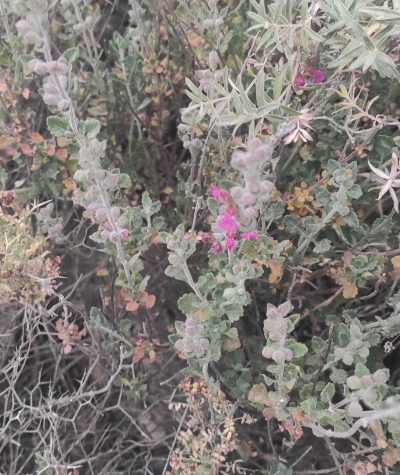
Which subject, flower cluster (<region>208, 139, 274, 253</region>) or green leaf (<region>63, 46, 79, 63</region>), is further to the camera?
green leaf (<region>63, 46, 79, 63</region>)

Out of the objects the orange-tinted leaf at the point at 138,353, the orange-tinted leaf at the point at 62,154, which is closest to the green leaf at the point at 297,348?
the orange-tinted leaf at the point at 138,353

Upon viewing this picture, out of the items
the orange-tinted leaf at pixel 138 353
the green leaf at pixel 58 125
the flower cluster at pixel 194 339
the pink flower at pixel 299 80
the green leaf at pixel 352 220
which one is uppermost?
the pink flower at pixel 299 80

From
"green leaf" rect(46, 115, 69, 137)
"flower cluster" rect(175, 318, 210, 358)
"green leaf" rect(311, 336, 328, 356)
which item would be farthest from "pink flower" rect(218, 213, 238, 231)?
"green leaf" rect(311, 336, 328, 356)

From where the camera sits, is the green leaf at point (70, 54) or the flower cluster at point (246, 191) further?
the green leaf at point (70, 54)

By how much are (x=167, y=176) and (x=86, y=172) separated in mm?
754

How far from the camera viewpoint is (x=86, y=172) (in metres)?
0.91

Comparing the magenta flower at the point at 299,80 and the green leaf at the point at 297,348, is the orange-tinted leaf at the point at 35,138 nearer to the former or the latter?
the magenta flower at the point at 299,80

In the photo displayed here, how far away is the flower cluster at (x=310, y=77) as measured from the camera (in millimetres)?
1096

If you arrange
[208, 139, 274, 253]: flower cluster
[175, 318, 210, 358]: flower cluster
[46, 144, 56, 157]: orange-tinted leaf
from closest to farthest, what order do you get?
[208, 139, 274, 253]: flower cluster, [175, 318, 210, 358]: flower cluster, [46, 144, 56, 157]: orange-tinted leaf


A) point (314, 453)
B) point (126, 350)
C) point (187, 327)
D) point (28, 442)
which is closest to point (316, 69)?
point (187, 327)

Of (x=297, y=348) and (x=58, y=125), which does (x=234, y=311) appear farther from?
(x=58, y=125)

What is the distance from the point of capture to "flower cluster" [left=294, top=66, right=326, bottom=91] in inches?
43.1

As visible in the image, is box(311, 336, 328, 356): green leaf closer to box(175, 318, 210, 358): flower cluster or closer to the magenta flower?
box(175, 318, 210, 358): flower cluster

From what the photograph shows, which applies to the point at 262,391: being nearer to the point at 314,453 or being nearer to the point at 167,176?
the point at 314,453
